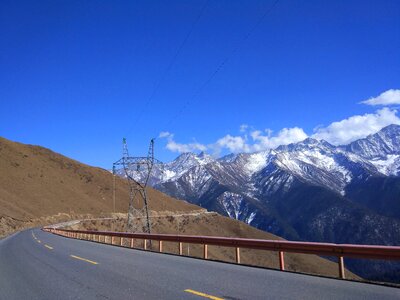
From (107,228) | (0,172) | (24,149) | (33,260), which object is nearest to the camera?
(33,260)

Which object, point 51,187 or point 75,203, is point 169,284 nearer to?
point 75,203

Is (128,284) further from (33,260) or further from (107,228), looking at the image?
(107,228)

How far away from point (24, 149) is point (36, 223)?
61.4 m

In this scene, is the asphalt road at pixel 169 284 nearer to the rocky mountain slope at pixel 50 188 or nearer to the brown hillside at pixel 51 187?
the rocky mountain slope at pixel 50 188

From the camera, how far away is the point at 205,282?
1083cm

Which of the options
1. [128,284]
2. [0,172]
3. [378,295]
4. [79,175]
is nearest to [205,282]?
[128,284]

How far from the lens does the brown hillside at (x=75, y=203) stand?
82.3m

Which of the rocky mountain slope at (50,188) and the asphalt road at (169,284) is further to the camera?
the rocky mountain slope at (50,188)

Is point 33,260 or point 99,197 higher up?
point 99,197

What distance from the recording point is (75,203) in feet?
367

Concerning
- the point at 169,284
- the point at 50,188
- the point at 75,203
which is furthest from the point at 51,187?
the point at 169,284

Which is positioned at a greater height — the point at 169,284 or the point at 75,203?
the point at 75,203

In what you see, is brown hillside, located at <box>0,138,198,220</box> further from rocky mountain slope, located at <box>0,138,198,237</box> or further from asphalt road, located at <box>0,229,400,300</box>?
asphalt road, located at <box>0,229,400,300</box>

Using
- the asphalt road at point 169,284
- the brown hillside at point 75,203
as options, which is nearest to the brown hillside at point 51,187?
the brown hillside at point 75,203
